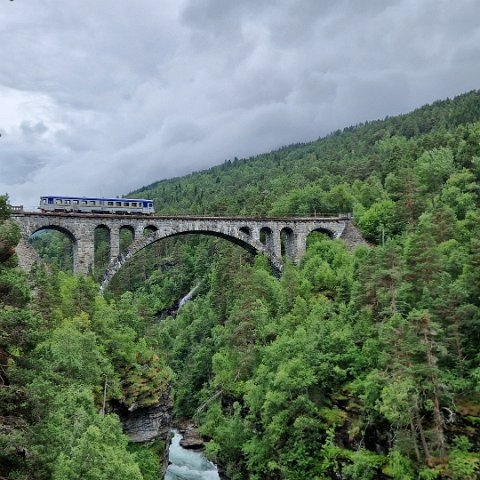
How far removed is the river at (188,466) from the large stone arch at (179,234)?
56.3ft

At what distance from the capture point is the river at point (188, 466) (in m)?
43.6

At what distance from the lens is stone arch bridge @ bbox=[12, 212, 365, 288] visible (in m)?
52.3

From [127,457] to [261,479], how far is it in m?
14.0

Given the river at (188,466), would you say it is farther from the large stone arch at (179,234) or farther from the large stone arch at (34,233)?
the large stone arch at (34,233)

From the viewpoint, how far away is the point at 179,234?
60625 mm

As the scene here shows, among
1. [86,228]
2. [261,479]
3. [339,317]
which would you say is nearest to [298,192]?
[86,228]

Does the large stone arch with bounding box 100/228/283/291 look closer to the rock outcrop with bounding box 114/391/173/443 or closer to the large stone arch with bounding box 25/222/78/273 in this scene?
the large stone arch with bounding box 25/222/78/273

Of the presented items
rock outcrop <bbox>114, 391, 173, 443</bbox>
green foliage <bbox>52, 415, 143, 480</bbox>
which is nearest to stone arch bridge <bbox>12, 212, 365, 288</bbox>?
rock outcrop <bbox>114, 391, 173, 443</bbox>

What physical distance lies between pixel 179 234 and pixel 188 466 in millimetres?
24380

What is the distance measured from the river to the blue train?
79.0 feet

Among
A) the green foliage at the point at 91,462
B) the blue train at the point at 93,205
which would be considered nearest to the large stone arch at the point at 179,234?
→ the blue train at the point at 93,205

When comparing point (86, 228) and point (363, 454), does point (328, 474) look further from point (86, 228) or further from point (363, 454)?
point (86, 228)

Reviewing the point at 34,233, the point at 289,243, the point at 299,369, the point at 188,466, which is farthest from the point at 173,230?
the point at 299,369

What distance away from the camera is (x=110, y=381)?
Answer: 33844 mm
